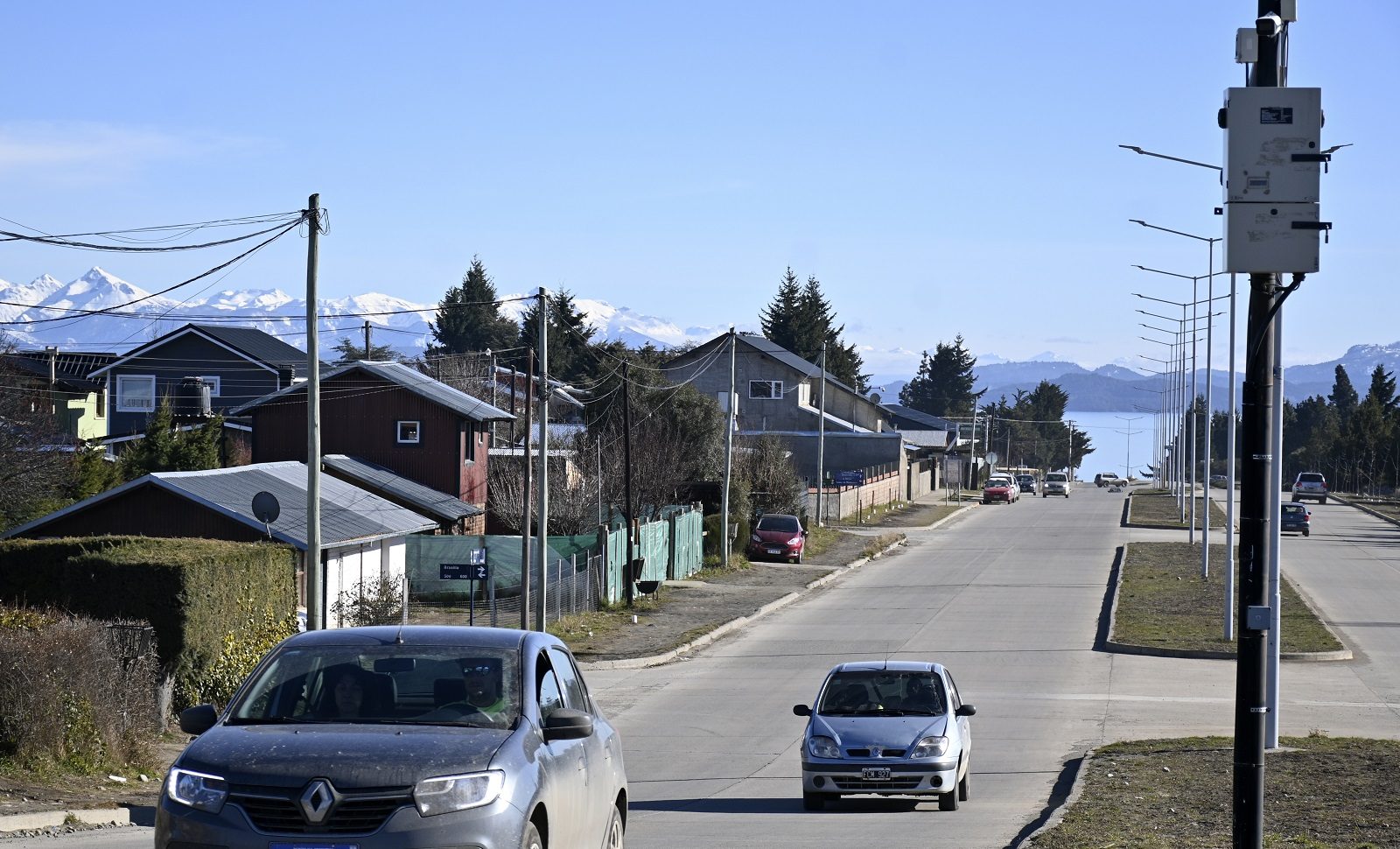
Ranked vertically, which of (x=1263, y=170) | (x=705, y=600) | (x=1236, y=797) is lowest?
(x=705, y=600)

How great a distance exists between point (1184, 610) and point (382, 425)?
24677mm

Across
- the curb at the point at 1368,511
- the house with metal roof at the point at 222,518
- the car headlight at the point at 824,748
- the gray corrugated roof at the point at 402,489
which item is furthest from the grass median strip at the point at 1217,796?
the curb at the point at 1368,511

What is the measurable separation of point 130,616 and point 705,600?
26573 millimetres

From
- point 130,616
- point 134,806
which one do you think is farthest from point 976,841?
point 130,616

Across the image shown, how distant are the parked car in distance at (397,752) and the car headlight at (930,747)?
756 centimetres

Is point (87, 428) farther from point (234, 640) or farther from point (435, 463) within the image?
point (234, 640)

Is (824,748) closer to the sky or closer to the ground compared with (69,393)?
closer to the ground

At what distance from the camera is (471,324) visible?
5472 inches

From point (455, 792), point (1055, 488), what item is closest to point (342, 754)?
point (455, 792)

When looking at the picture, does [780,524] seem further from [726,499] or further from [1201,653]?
[1201,653]

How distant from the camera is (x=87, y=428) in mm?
74250

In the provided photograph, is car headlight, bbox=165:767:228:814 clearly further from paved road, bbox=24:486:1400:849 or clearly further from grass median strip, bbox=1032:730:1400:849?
grass median strip, bbox=1032:730:1400:849

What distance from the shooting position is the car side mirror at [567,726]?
8.05 meters

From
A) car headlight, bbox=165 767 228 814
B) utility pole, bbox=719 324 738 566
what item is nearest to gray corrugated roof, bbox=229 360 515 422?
utility pole, bbox=719 324 738 566
